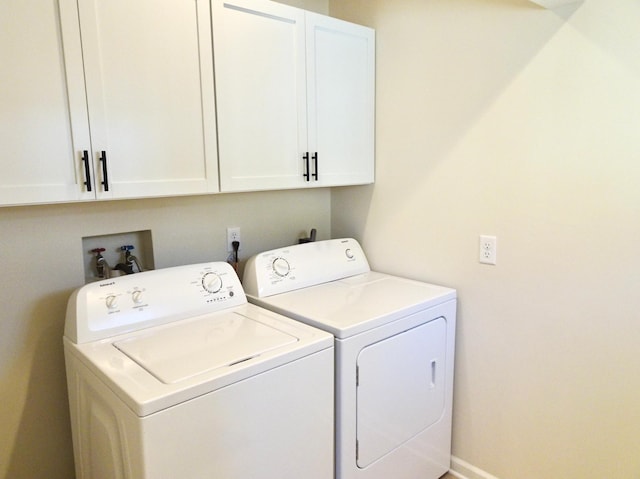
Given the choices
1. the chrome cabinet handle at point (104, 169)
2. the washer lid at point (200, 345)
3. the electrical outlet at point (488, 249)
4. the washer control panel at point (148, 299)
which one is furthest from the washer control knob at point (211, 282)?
the electrical outlet at point (488, 249)

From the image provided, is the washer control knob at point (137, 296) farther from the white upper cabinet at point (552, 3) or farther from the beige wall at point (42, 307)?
the white upper cabinet at point (552, 3)

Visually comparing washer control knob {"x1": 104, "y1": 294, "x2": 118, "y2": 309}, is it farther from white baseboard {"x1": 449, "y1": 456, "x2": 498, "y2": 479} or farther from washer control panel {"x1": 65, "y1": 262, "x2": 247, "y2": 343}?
white baseboard {"x1": 449, "y1": 456, "x2": 498, "y2": 479}

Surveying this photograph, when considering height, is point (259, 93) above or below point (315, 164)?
above

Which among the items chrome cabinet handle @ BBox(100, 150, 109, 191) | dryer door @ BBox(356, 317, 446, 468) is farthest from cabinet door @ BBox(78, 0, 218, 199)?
dryer door @ BBox(356, 317, 446, 468)

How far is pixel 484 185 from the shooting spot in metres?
1.96

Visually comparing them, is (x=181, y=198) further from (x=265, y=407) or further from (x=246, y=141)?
(x=265, y=407)

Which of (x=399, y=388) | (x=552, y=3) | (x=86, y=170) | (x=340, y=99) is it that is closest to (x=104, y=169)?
(x=86, y=170)

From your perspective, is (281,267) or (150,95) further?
(281,267)

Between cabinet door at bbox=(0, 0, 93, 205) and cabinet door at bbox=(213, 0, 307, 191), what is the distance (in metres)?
0.50

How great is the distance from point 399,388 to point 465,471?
2.24 ft

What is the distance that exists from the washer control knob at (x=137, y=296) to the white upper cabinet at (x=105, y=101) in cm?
35

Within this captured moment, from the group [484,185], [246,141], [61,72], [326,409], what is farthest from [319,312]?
[61,72]

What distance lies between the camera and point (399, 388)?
6.09 feet

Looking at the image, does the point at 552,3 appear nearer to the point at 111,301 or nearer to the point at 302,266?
the point at 302,266
